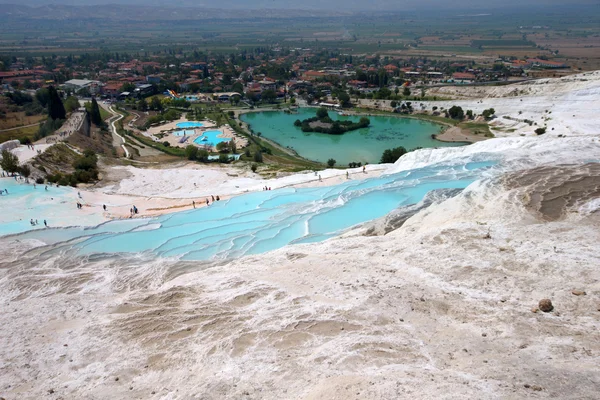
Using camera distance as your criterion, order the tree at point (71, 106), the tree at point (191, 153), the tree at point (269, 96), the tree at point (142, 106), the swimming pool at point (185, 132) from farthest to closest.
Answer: the tree at point (269, 96)
the tree at point (142, 106)
the tree at point (71, 106)
the swimming pool at point (185, 132)
the tree at point (191, 153)

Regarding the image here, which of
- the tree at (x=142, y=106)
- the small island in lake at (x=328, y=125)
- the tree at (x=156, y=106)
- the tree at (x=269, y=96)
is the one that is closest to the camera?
the small island in lake at (x=328, y=125)

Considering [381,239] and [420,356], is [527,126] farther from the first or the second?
[420,356]

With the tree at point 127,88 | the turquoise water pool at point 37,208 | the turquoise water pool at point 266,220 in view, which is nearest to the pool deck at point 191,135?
the tree at point 127,88

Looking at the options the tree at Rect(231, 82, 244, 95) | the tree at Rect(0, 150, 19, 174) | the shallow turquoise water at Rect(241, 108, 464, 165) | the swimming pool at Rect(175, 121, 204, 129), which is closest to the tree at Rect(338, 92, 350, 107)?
the shallow turquoise water at Rect(241, 108, 464, 165)

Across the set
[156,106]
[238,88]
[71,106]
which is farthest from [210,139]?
[238,88]

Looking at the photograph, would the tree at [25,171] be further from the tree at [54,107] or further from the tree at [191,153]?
the tree at [54,107]

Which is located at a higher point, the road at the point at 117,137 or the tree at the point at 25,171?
the tree at the point at 25,171

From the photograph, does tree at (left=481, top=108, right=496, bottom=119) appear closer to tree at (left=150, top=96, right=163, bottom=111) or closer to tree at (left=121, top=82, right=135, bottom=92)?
tree at (left=150, top=96, right=163, bottom=111)
